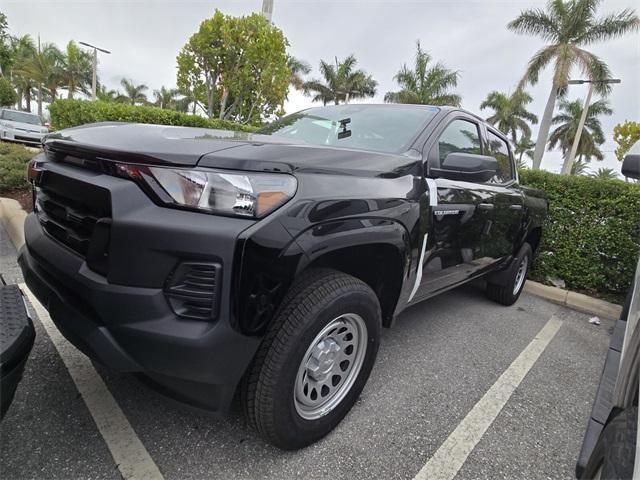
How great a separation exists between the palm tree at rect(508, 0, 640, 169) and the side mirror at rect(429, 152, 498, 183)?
20769mm

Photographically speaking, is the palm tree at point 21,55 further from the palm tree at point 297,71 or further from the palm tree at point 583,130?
the palm tree at point 583,130

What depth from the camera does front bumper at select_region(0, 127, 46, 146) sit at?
1445 centimetres

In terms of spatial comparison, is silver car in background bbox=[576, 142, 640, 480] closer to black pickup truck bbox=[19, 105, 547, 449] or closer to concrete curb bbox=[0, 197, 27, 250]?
black pickup truck bbox=[19, 105, 547, 449]

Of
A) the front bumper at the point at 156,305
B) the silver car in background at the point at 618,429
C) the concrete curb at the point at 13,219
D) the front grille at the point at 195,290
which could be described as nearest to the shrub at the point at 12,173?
the concrete curb at the point at 13,219

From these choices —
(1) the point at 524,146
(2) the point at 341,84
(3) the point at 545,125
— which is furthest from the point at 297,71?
(1) the point at 524,146

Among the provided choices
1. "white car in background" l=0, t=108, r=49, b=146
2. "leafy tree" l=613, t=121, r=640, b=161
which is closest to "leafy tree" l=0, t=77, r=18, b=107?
"white car in background" l=0, t=108, r=49, b=146

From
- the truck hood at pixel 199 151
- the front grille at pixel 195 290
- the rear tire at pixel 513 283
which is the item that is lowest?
the rear tire at pixel 513 283

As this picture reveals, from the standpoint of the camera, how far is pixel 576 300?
464 cm

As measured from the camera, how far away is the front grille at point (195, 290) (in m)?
1.31

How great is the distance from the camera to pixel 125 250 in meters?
1.30

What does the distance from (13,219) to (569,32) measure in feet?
77.4

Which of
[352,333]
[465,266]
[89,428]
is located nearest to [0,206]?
[89,428]

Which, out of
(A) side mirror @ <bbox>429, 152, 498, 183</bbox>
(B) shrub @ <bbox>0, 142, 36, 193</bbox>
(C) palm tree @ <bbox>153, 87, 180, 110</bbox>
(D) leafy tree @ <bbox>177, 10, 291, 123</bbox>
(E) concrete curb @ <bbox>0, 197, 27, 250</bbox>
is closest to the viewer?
(A) side mirror @ <bbox>429, 152, 498, 183</bbox>

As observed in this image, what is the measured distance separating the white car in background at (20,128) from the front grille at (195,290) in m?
17.0
